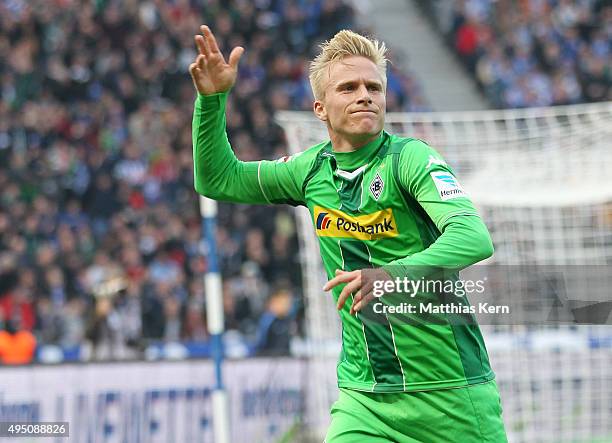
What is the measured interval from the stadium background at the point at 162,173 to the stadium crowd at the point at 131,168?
0.11 ft

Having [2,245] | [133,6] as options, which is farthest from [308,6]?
[2,245]

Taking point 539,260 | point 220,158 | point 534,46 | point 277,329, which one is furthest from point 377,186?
point 534,46

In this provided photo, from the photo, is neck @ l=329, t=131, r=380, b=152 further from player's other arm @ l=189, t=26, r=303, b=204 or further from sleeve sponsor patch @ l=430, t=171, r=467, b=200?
sleeve sponsor patch @ l=430, t=171, r=467, b=200

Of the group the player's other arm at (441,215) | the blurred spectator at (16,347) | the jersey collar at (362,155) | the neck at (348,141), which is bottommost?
the blurred spectator at (16,347)

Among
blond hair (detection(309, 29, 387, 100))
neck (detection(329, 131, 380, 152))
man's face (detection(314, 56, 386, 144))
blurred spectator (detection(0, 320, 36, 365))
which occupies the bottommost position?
blurred spectator (detection(0, 320, 36, 365))

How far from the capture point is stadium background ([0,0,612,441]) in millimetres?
9773

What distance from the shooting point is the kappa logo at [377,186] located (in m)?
4.46

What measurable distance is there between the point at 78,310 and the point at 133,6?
7725mm

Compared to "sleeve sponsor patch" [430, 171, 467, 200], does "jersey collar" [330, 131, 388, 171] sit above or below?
above

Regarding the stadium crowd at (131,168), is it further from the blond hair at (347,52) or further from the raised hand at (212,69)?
the blond hair at (347,52)

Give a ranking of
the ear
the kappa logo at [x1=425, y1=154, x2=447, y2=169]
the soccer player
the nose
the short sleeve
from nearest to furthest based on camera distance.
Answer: the short sleeve < the kappa logo at [x1=425, y1=154, x2=447, y2=169] < the soccer player < the nose < the ear

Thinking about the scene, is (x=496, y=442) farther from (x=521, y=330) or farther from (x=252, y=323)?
(x=252, y=323)

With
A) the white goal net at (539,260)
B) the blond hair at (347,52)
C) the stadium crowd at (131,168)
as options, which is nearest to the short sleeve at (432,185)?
the blond hair at (347,52)

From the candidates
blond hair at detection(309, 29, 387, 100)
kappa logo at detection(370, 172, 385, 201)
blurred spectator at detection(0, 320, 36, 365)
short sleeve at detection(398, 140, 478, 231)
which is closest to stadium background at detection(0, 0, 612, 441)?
blurred spectator at detection(0, 320, 36, 365)
